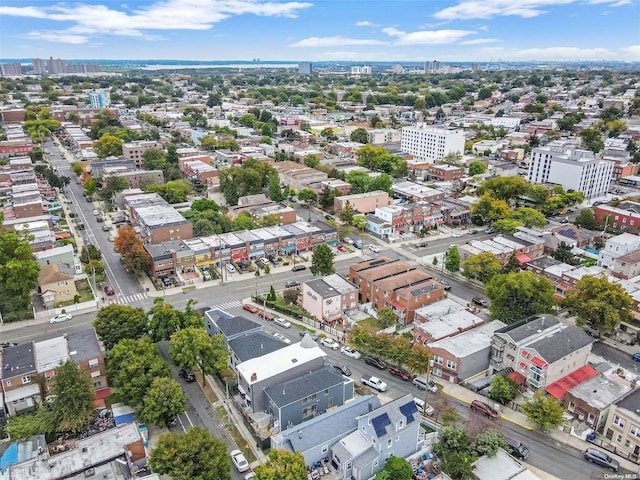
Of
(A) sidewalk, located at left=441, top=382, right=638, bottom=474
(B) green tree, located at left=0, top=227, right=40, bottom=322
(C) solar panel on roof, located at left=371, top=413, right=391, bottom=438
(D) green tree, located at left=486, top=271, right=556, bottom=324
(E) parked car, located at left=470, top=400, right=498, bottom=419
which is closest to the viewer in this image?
(C) solar panel on roof, located at left=371, top=413, right=391, bottom=438

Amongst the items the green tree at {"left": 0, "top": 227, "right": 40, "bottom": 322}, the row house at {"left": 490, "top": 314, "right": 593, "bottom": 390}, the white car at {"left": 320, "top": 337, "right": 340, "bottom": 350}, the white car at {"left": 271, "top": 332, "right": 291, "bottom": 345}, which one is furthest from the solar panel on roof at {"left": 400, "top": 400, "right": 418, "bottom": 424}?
the green tree at {"left": 0, "top": 227, "right": 40, "bottom": 322}

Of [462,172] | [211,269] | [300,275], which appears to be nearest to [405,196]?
[462,172]

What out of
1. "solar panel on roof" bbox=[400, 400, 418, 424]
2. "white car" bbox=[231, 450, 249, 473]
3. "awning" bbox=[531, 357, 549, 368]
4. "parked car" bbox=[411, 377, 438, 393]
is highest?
"solar panel on roof" bbox=[400, 400, 418, 424]

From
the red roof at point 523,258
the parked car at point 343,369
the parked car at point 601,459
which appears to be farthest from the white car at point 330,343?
the red roof at point 523,258

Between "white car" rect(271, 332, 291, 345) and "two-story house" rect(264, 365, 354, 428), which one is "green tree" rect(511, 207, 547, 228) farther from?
"two-story house" rect(264, 365, 354, 428)

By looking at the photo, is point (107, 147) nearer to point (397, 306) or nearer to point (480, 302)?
point (397, 306)

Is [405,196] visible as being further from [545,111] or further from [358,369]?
[545,111]
